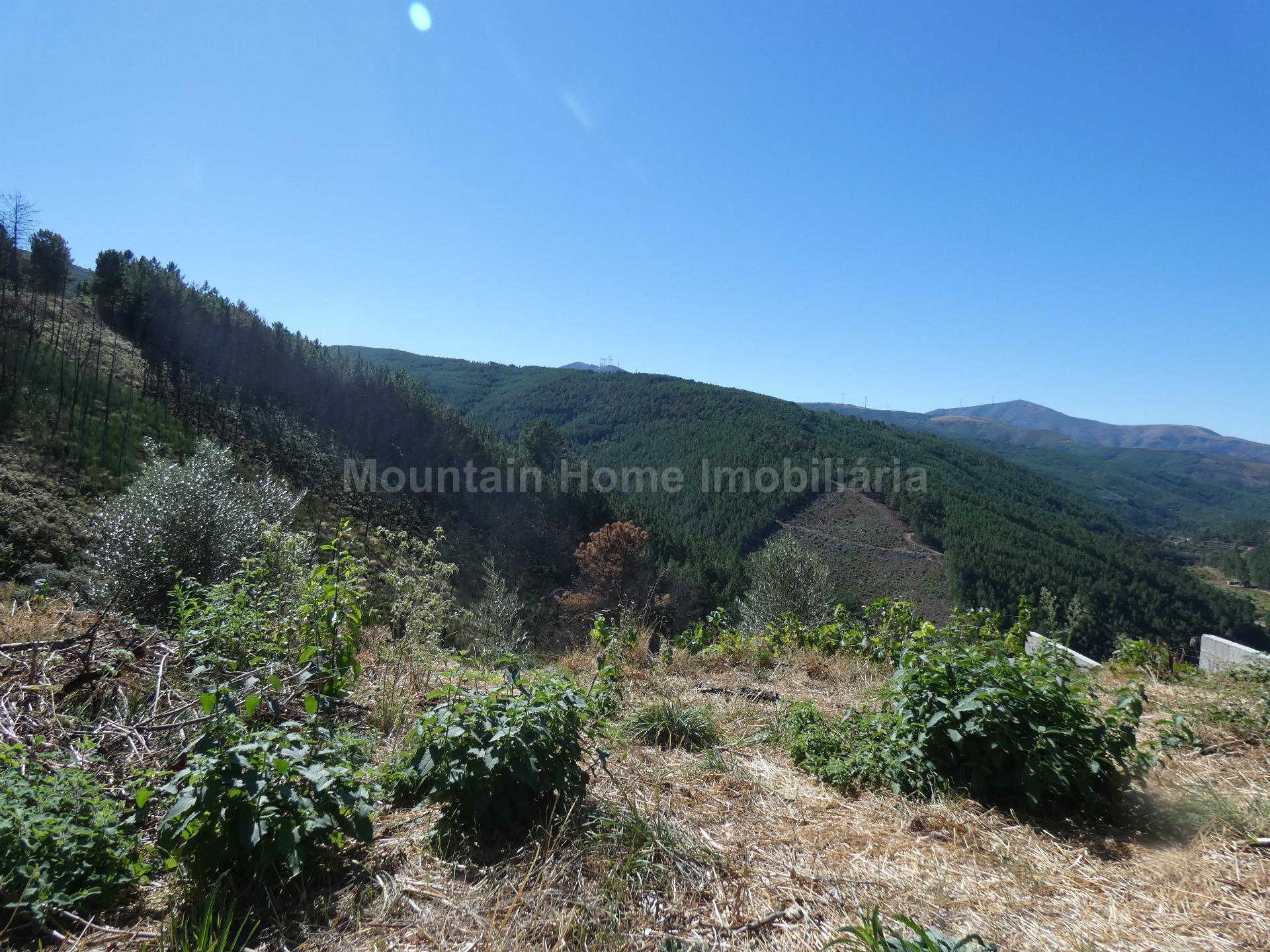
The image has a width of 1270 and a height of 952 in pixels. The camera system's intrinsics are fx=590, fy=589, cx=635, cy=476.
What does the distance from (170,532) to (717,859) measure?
35.4 feet

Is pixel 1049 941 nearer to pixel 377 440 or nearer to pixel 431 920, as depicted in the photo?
pixel 431 920

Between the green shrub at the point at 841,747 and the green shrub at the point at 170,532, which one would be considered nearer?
the green shrub at the point at 841,747

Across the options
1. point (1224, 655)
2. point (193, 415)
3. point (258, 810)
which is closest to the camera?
point (258, 810)

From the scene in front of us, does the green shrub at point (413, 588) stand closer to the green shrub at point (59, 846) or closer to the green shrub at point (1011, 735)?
the green shrub at point (59, 846)

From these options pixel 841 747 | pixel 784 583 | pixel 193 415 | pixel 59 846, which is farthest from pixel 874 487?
pixel 59 846

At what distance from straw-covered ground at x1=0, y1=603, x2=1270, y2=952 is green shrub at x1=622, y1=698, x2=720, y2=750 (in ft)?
0.47

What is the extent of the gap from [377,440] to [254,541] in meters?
39.2

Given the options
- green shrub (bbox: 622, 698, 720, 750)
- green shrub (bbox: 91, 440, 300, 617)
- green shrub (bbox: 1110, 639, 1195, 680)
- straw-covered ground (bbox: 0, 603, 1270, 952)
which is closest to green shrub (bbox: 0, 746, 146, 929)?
straw-covered ground (bbox: 0, 603, 1270, 952)

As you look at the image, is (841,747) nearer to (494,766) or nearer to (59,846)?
(494,766)

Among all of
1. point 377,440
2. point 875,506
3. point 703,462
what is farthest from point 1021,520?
point 377,440

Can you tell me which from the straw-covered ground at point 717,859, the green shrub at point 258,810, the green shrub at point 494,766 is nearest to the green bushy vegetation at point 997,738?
the straw-covered ground at point 717,859

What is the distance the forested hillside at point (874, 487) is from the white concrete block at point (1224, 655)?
33.9 meters

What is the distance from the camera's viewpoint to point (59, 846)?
1.82 m

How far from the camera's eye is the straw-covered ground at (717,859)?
71.2 inches
